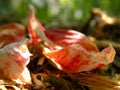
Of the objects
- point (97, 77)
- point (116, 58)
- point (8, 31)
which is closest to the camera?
point (97, 77)

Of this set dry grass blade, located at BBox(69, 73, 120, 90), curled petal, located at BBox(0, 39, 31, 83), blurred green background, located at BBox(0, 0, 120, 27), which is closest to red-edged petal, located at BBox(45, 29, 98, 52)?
dry grass blade, located at BBox(69, 73, 120, 90)

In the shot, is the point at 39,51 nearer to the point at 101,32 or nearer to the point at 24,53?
the point at 24,53

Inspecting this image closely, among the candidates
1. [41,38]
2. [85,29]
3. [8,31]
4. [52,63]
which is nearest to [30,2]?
[85,29]

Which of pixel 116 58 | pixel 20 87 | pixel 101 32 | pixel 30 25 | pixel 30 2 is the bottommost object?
pixel 20 87

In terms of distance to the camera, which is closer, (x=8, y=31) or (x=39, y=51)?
(x=39, y=51)

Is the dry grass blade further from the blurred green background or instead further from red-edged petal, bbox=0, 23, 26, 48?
the blurred green background

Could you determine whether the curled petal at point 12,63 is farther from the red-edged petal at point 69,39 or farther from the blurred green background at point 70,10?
the blurred green background at point 70,10

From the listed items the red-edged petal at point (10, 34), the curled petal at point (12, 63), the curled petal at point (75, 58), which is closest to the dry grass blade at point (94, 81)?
the curled petal at point (75, 58)
